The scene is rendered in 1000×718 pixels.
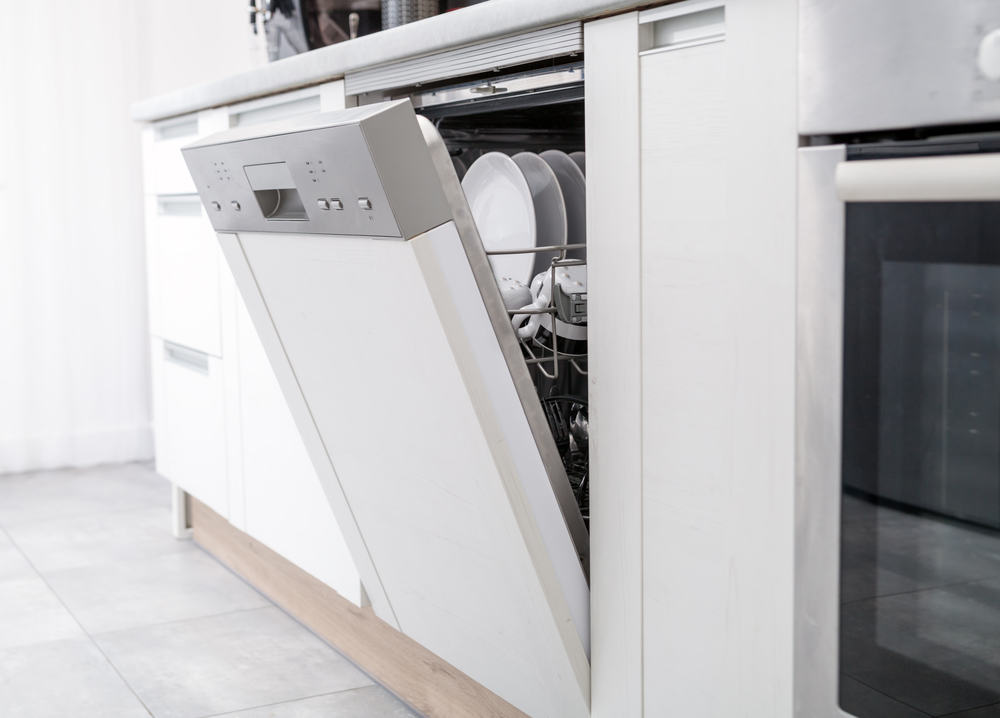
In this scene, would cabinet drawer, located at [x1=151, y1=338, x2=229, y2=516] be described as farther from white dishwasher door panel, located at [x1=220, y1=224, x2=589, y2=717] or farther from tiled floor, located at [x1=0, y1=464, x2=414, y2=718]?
white dishwasher door panel, located at [x1=220, y1=224, x2=589, y2=717]

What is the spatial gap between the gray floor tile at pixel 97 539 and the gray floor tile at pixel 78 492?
0.28 feet

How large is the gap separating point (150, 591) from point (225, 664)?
0.49 metres

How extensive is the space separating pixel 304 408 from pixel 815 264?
0.86 metres

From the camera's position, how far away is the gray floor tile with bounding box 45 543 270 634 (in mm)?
2250

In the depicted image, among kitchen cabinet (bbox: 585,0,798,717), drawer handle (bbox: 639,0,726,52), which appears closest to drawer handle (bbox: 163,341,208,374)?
kitchen cabinet (bbox: 585,0,798,717)

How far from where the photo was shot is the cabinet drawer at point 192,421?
2324 mm

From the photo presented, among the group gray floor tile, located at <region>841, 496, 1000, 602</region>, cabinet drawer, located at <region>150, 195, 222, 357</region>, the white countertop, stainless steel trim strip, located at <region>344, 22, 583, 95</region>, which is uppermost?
the white countertop

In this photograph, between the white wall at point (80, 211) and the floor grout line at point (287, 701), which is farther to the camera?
the white wall at point (80, 211)

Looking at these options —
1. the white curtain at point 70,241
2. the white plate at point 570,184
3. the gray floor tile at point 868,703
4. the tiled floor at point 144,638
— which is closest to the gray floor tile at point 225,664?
the tiled floor at point 144,638

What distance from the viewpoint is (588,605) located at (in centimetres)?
131

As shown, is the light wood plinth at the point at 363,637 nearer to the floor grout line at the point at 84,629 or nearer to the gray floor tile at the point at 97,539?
the gray floor tile at the point at 97,539

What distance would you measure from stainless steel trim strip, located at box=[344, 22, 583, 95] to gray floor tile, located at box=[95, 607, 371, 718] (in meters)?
1.01

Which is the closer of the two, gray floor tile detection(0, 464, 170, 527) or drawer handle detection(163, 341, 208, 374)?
drawer handle detection(163, 341, 208, 374)

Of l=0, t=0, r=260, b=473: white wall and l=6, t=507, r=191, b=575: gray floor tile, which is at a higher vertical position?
l=0, t=0, r=260, b=473: white wall
